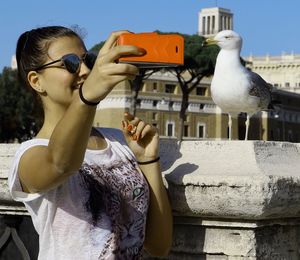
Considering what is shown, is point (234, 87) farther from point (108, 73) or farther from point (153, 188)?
point (108, 73)

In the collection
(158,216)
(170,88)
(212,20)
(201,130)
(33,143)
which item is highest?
(212,20)

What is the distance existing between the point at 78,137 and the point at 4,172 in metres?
0.68

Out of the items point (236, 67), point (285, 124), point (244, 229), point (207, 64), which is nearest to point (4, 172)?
point (244, 229)

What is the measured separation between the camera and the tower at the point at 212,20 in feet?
342

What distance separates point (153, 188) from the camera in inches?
Answer: 73.6

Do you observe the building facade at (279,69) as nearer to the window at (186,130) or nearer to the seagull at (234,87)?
the window at (186,130)

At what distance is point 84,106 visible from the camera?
1516 mm

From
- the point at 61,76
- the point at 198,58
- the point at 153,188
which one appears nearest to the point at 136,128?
the point at 153,188

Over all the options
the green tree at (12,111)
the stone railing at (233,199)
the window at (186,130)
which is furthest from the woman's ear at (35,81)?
the window at (186,130)

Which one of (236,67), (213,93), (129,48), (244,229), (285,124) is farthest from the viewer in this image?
(285,124)

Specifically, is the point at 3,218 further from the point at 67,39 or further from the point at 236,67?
the point at 236,67

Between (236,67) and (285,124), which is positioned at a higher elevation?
(285,124)

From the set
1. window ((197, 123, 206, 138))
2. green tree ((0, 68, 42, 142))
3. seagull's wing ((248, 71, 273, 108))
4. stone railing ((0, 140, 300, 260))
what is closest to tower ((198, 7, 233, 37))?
window ((197, 123, 206, 138))

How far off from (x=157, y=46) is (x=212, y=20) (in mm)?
104713
